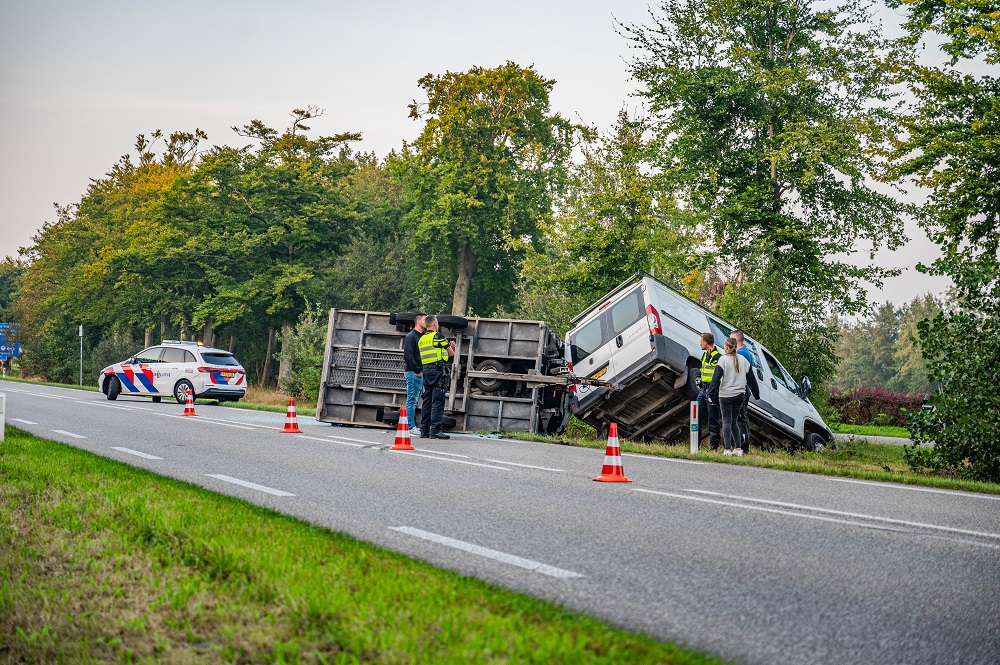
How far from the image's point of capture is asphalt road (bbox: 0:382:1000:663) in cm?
439

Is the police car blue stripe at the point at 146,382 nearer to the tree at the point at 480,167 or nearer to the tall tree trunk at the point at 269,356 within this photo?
the tree at the point at 480,167

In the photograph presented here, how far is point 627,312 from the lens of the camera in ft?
51.0

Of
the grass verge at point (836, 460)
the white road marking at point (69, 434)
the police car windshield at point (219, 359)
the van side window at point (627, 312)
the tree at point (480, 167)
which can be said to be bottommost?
the white road marking at point (69, 434)

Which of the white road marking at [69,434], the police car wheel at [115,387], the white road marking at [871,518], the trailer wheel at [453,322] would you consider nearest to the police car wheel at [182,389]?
the police car wheel at [115,387]

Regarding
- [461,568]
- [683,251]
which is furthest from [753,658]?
[683,251]

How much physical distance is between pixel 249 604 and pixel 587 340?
40.5 feet

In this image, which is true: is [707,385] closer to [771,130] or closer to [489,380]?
[489,380]

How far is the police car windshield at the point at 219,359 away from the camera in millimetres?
26556

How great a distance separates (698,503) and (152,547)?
181 inches

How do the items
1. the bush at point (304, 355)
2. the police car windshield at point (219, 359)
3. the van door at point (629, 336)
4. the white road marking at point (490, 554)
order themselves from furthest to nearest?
the bush at point (304, 355) < the police car windshield at point (219, 359) < the van door at point (629, 336) < the white road marking at point (490, 554)

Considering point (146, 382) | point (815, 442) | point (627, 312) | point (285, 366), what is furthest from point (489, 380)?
point (285, 366)

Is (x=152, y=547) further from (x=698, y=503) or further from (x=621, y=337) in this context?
(x=621, y=337)

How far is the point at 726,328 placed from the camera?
1739 cm

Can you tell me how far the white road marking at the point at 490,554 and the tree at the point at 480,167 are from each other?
37.0 meters
